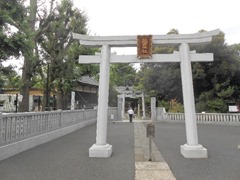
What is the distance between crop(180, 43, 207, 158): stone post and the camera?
7930 millimetres

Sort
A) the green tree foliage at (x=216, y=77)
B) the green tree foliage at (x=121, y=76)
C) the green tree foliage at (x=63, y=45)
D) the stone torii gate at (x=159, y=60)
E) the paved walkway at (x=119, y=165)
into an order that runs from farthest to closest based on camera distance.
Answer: the green tree foliage at (x=121, y=76) < the green tree foliage at (x=216, y=77) < the green tree foliage at (x=63, y=45) < the stone torii gate at (x=159, y=60) < the paved walkway at (x=119, y=165)

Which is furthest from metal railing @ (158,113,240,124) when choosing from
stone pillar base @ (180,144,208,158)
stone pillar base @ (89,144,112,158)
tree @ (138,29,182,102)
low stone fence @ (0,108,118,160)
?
stone pillar base @ (89,144,112,158)

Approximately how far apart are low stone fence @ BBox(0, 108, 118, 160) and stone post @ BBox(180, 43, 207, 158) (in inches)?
210

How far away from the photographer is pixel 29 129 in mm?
9586

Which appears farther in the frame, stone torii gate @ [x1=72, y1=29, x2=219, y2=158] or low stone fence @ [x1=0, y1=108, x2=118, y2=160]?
stone torii gate @ [x1=72, y1=29, x2=219, y2=158]

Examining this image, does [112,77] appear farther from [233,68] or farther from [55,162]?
[55,162]

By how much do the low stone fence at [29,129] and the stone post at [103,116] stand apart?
8.17 feet

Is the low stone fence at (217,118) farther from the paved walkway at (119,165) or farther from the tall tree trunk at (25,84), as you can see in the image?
the tall tree trunk at (25,84)

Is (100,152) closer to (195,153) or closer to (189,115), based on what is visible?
(195,153)

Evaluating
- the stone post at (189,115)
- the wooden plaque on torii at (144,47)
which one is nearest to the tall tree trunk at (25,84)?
the wooden plaque on torii at (144,47)

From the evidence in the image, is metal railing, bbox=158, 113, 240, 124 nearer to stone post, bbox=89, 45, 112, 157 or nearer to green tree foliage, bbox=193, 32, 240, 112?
green tree foliage, bbox=193, 32, 240, 112

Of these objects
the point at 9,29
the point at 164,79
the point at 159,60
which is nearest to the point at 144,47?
the point at 159,60

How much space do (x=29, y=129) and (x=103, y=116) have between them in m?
3.03

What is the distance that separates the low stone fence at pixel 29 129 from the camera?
7.83 m
